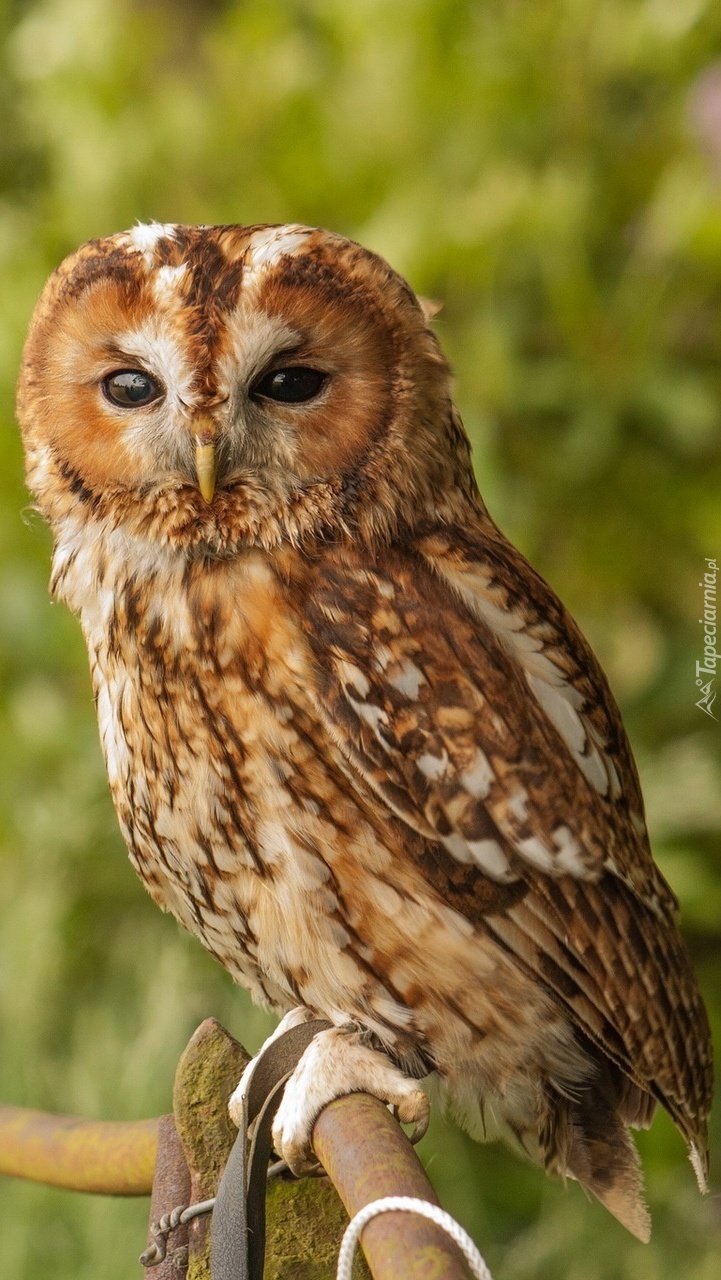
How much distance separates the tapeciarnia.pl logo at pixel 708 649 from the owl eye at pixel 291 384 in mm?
1077

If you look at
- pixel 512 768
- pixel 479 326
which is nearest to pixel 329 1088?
pixel 512 768

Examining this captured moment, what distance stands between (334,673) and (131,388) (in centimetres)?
29

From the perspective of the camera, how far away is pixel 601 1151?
1411mm

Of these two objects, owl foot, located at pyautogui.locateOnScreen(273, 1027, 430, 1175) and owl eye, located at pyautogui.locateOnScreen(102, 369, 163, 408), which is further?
owl eye, located at pyautogui.locateOnScreen(102, 369, 163, 408)

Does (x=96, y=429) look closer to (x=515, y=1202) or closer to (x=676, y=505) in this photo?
(x=676, y=505)

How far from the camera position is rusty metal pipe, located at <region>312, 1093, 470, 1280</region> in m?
0.65

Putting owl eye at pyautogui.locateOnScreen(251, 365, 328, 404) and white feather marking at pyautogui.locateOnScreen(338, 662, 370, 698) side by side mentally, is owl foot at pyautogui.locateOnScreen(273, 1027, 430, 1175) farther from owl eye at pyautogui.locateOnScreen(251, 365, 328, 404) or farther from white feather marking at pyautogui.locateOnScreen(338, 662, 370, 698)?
owl eye at pyautogui.locateOnScreen(251, 365, 328, 404)

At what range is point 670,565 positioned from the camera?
2480 millimetres

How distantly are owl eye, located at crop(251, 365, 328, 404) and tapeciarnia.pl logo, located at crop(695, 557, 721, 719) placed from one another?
108cm

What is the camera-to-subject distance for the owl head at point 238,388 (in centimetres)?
107

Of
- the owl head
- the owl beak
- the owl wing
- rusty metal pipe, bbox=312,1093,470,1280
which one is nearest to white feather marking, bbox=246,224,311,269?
the owl head

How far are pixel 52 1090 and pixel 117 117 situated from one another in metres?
1.77

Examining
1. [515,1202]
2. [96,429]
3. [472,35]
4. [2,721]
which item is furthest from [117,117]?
[515,1202]

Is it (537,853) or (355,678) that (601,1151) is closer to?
(537,853)
